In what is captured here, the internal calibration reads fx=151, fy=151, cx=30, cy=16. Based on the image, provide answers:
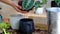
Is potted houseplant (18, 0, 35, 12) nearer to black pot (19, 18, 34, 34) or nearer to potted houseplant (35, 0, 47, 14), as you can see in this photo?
potted houseplant (35, 0, 47, 14)

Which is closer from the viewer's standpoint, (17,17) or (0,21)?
(17,17)

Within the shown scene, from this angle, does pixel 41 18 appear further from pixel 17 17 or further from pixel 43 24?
pixel 17 17

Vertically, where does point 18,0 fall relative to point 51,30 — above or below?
above

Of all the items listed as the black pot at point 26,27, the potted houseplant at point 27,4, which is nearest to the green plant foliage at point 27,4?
the potted houseplant at point 27,4

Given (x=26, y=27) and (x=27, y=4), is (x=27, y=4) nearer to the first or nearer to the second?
(x=27, y=4)

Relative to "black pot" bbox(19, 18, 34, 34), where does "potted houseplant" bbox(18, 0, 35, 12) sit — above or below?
above

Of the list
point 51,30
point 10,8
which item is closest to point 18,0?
point 10,8

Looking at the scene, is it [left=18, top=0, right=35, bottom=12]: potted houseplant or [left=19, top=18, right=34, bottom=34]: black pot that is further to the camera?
[left=18, top=0, right=35, bottom=12]: potted houseplant

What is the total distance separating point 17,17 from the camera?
1.09 meters

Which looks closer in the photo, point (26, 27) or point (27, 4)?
point (26, 27)

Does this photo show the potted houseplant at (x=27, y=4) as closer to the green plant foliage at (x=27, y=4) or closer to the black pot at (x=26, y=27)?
the green plant foliage at (x=27, y=4)

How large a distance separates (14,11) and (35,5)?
18cm

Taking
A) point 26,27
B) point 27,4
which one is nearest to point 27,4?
point 27,4

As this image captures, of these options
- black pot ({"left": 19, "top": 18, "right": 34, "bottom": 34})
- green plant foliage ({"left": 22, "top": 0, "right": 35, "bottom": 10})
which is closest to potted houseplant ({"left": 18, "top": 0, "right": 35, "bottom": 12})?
green plant foliage ({"left": 22, "top": 0, "right": 35, "bottom": 10})
